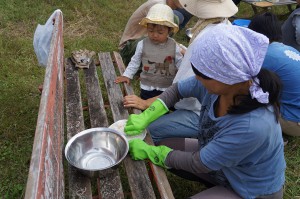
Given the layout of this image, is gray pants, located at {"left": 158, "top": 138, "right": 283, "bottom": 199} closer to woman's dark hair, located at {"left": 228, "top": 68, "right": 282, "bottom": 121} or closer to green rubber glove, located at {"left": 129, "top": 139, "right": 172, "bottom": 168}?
green rubber glove, located at {"left": 129, "top": 139, "right": 172, "bottom": 168}

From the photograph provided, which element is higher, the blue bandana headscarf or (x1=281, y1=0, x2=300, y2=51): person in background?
the blue bandana headscarf

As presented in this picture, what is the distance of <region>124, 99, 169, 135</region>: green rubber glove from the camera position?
7.29 ft

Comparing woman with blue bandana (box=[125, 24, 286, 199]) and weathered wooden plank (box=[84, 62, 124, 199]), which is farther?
weathered wooden plank (box=[84, 62, 124, 199])

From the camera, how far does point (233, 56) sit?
1516 millimetres

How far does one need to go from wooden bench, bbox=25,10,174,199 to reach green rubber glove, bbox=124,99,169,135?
12 cm

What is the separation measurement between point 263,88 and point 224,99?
249mm

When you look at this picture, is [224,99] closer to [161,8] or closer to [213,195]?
[213,195]

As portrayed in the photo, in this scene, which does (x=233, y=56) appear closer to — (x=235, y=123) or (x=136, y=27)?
(x=235, y=123)

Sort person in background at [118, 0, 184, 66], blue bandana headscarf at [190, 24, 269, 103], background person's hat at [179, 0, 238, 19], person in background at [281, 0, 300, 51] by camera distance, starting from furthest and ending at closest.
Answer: person in background at [118, 0, 184, 66] → person in background at [281, 0, 300, 51] → background person's hat at [179, 0, 238, 19] → blue bandana headscarf at [190, 24, 269, 103]

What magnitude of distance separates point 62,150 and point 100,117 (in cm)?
45

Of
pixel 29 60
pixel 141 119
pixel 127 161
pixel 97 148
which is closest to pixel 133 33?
pixel 29 60

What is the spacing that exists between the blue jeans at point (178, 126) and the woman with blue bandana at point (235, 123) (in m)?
0.47

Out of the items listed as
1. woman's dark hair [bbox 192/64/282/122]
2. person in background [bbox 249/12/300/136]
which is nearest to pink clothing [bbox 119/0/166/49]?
person in background [bbox 249/12/300/136]

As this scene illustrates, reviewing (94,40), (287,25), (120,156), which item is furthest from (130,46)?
(120,156)
